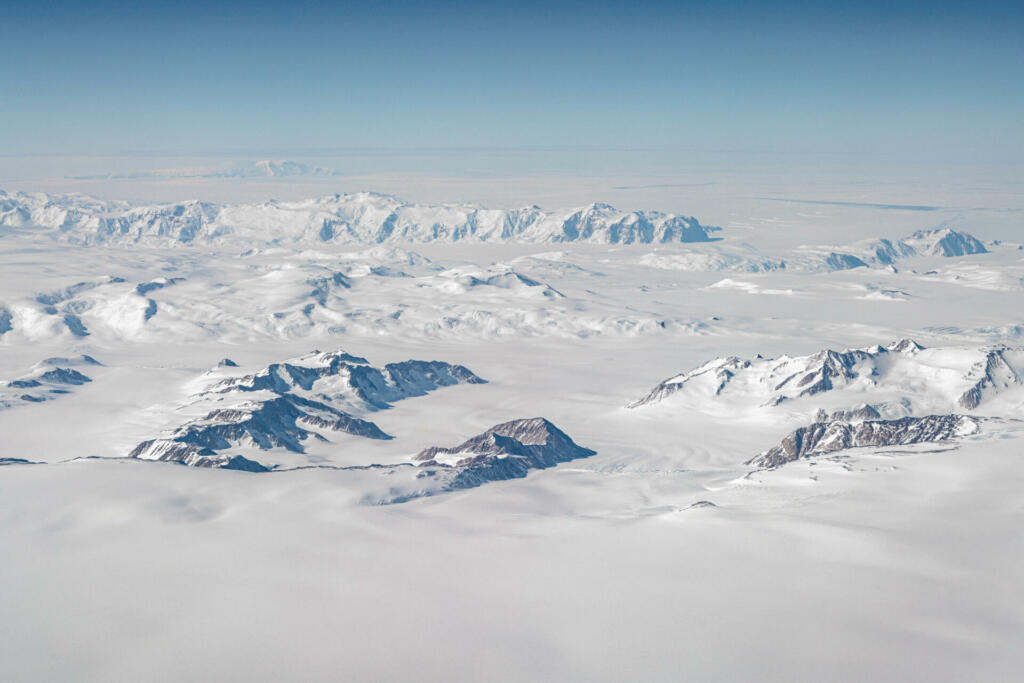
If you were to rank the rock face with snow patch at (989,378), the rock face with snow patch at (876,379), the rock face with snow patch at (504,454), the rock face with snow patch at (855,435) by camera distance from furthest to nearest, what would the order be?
the rock face with snow patch at (876,379), the rock face with snow patch at (989,378), the rock face with snow patch at (855,435), the rock face with snow patch at (504,454)

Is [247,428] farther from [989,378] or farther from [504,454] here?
[989,378]

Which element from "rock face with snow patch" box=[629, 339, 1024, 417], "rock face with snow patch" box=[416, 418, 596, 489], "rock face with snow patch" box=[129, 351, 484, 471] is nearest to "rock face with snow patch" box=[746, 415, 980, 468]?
"rock face with snow patch" box=[416, 418, 596, 489]

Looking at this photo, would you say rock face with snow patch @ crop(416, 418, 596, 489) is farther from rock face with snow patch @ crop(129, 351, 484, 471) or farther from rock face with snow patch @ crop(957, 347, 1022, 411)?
rock face with snow patch @ crop(957, 347, 1022, 411)

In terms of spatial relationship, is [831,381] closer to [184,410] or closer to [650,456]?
[650,456]

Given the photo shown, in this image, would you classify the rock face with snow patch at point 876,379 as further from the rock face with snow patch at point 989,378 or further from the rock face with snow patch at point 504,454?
the rock face with snow patch at point 504,454

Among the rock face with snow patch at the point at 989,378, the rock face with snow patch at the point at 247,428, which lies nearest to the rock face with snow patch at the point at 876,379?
the rock face with snow patch at the point at 989,378

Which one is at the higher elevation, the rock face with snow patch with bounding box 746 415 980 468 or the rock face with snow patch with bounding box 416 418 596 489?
the rock face with snow patch with bounding box 746 415 980 468
